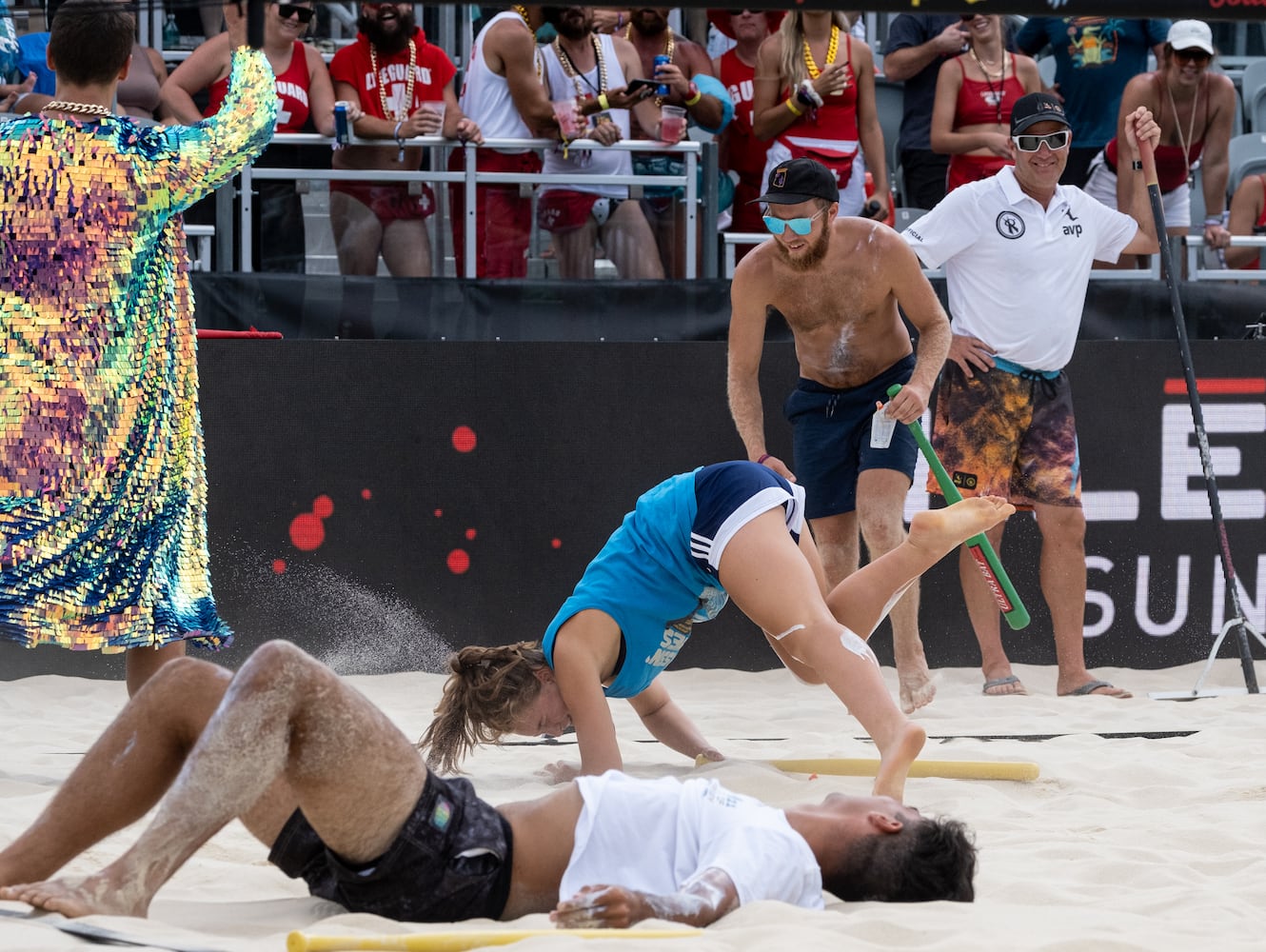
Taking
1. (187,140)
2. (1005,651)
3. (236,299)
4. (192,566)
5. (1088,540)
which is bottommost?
(1005,651)

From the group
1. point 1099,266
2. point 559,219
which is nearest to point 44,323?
point 559,219

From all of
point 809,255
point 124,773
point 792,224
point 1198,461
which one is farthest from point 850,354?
point 124,773

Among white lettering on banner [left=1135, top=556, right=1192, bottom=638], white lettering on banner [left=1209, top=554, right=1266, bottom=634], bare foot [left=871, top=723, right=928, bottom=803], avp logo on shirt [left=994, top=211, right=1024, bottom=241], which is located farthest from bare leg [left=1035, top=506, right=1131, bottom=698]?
bare foot [left=871, top=723, right=928, bottom=803]

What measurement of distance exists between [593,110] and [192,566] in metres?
3.49

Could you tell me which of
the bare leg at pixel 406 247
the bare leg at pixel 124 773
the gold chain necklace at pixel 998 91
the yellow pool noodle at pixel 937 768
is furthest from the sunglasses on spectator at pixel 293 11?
the bare leg at pixel 124 773

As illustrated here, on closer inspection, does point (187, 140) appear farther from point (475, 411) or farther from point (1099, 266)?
point (1099, 266)

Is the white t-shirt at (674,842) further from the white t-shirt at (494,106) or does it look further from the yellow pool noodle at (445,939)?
the white t-shirt at (494,106)

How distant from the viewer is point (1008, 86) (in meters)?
7.91

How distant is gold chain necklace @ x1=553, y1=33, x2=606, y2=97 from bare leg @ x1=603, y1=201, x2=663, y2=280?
58cm

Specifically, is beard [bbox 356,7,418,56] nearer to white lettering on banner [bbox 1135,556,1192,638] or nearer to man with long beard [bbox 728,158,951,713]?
man with long beard [bbox 728,158,951,713]

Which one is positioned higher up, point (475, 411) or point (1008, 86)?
point (1008, 86)

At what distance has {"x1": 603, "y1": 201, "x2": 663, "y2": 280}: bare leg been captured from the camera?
725cm

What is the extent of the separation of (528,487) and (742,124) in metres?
2.25

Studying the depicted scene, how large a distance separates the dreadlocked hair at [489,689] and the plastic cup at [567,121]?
3476mm
